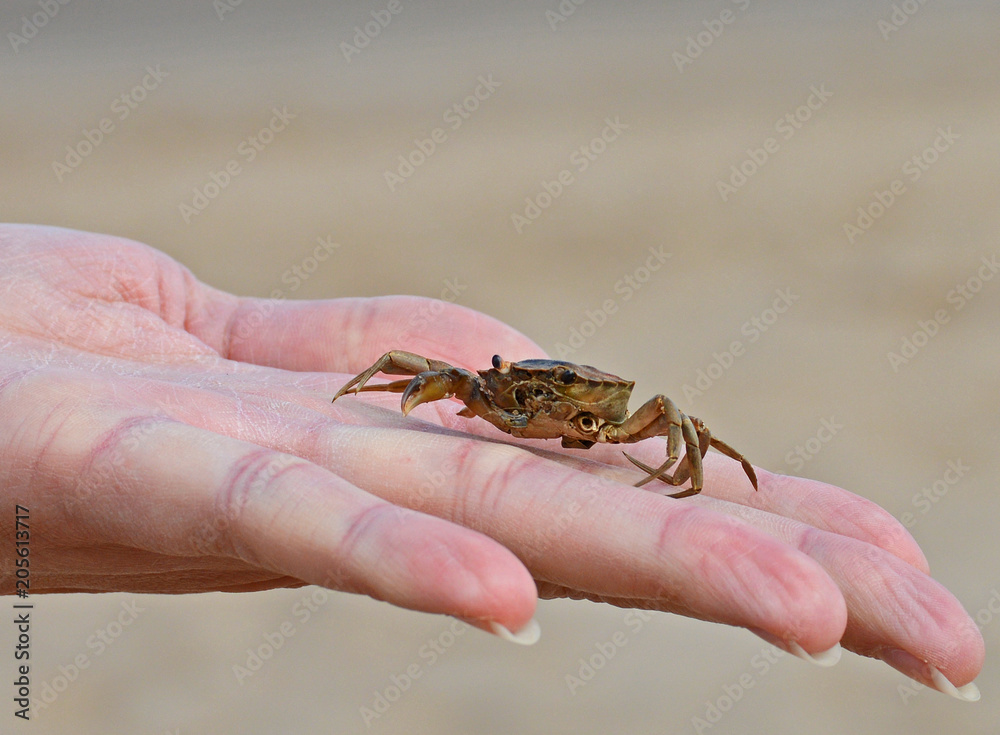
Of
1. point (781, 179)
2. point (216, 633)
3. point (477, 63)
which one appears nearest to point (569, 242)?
point (781, 179)

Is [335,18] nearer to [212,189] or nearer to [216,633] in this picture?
[212,189]

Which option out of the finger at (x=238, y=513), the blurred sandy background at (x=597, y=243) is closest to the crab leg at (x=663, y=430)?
the finger at (x=238, y=513)

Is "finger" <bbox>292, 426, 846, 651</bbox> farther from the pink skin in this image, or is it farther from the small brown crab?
the small brown crab

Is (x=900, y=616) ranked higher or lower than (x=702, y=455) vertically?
higher

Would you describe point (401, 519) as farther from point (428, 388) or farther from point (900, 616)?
point (900, 616)

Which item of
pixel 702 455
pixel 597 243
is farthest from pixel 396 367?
pixel 597 243

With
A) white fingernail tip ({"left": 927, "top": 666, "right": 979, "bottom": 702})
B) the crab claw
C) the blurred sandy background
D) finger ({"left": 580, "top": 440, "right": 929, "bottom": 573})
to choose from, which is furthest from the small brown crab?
the blurred sandy background
